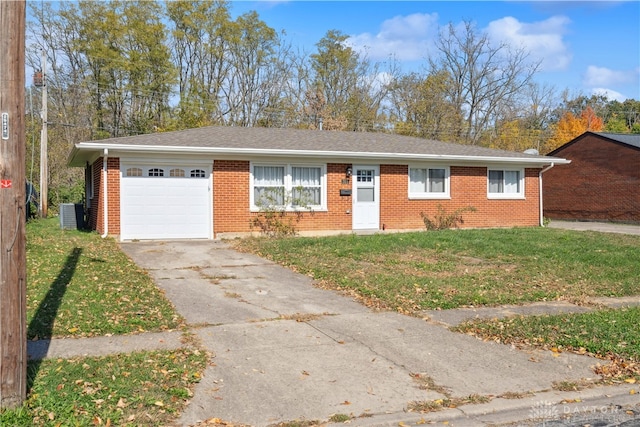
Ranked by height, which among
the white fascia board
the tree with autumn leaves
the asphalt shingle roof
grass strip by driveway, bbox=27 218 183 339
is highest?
the tree with autumn leaves

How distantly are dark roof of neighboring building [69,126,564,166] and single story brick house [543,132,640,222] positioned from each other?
9.07 meters

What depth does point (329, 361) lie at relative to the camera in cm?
571

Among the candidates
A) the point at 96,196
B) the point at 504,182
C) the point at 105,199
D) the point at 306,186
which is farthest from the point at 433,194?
the point at 96,196

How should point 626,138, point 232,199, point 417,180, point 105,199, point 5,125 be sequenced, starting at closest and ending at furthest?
1. point 5,125
2. point 105,199
3. point 232,199
4. point 417,180
5. point 626,138

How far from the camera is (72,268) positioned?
10.4 m

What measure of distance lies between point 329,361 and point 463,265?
21.5 feet

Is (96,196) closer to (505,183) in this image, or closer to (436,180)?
(436,180)

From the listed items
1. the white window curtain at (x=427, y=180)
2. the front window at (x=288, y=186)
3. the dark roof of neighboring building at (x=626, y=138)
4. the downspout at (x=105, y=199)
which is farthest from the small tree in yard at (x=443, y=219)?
the dark roof of neighboring building at (x=626, y=138)

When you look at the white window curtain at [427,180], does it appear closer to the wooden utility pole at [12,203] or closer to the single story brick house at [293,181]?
the single story brick house at [293,181]

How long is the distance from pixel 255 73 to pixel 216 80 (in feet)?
9.20

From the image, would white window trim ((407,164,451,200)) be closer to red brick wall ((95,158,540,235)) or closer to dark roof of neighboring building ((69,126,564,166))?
red brick wall ((95,158,540,235))

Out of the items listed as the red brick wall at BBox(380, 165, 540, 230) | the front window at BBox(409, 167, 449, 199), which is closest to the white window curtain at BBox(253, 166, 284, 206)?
the red brick wall at BBox(380, 165, 540, 230)

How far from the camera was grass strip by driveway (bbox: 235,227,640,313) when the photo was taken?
29.1ft

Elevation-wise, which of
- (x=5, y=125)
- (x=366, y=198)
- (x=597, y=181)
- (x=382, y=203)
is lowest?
(x=382, y=203)
